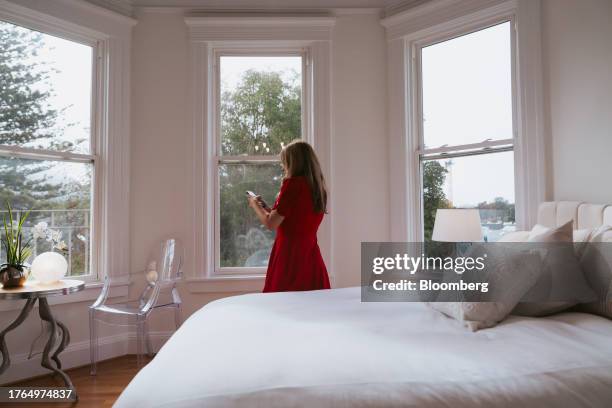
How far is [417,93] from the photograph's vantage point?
11.4 ft

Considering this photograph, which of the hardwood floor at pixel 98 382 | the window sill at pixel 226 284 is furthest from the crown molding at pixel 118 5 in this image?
the hardwood floor at pixel 98 382

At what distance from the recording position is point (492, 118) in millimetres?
3018

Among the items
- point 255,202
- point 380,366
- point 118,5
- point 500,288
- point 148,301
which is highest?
point 118,5

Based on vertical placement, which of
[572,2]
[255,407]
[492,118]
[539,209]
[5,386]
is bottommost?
[5,386]

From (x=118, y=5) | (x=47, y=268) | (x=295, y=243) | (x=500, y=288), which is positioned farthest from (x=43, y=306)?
(x=500, y=288)

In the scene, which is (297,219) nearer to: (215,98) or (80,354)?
(215,98)

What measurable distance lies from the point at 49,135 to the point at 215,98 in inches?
53.2

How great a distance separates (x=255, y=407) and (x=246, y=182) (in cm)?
282

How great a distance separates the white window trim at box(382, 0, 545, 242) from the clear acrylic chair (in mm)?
1905

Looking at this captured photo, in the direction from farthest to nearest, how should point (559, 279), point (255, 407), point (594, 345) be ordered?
point (559, 279), point (594, 345), point (255, 407)

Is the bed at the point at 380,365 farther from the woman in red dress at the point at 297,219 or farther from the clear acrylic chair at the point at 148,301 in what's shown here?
the clear acrylic chair at the point at 148,301

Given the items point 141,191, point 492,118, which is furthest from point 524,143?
point 141,191

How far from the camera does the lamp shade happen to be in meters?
2.59

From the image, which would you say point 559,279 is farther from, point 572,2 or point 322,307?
point 572,2
